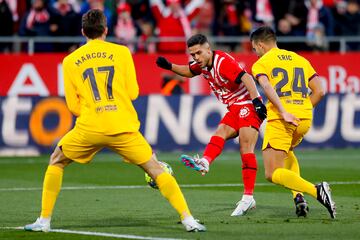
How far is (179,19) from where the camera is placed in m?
25.1

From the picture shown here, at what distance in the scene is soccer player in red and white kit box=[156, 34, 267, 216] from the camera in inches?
508

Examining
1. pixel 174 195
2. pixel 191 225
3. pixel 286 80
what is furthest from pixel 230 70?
pixel 191 225

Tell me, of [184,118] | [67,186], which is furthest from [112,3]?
[67,186]

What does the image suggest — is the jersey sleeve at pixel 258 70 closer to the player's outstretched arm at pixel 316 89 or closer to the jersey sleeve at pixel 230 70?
the jersey sleeve at pixel 230 70

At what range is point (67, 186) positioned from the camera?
16.4 m

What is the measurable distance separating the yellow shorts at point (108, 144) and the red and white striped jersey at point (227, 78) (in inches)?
93.8

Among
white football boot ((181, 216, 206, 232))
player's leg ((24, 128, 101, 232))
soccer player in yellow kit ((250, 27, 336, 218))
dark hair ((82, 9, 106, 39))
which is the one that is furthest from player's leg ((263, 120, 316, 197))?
dark hair ((82, 9, 106, 39))

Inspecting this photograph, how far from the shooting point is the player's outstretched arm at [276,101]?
38.7 ft

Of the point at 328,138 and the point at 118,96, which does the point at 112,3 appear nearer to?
the point at 328,138

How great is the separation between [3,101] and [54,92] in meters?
2.49

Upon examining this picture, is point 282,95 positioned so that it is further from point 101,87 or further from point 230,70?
Result: point 101,87

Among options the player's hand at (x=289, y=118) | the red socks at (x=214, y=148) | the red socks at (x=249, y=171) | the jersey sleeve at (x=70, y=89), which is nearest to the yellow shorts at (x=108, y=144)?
the jersey sleeve at (x=70, y=89)

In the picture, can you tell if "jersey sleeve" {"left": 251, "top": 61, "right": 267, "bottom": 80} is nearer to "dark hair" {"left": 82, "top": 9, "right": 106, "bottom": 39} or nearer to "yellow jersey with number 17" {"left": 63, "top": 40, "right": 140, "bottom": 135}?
"yellow jersey with number 17" {"left": 63, "top": 40, "right": 140, "bottom": 135}

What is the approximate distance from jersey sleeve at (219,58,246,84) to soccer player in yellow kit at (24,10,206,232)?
7.40ft
